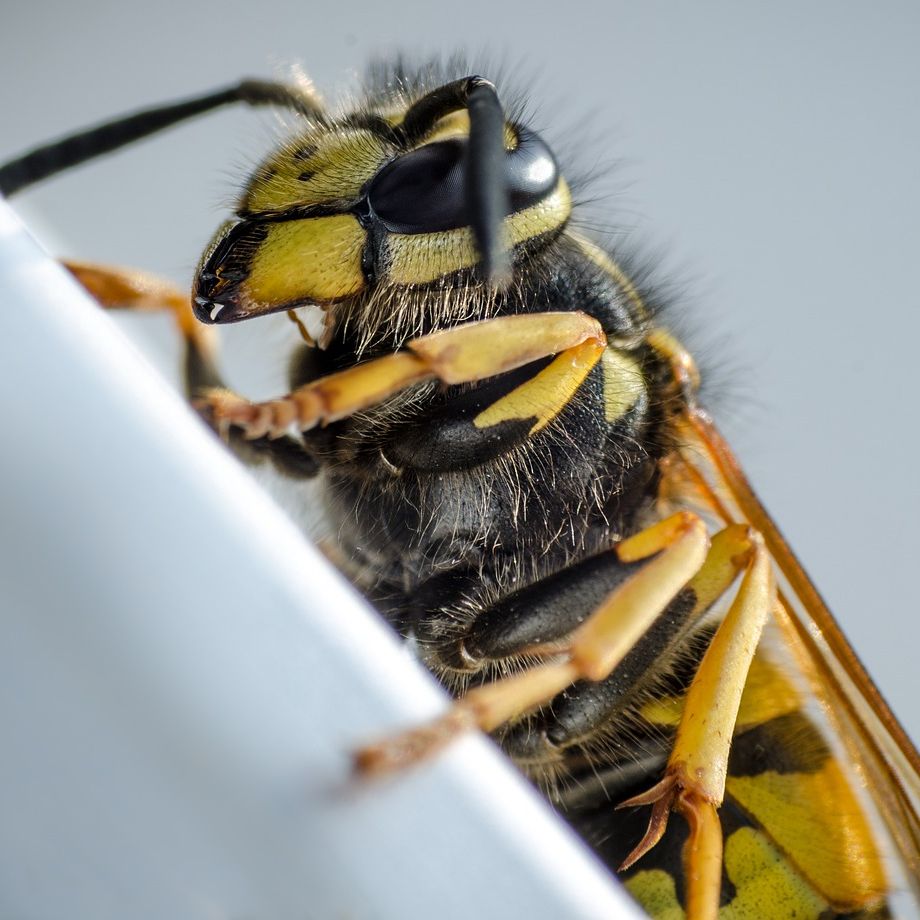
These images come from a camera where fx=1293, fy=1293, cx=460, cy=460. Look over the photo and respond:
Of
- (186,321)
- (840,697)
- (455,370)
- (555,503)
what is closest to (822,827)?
(840,697)

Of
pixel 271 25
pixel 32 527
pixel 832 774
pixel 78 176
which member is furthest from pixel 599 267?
pixel 271 25

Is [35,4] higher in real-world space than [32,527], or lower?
higher

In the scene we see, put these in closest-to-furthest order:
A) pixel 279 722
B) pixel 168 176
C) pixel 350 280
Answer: pixel 279 722
pixel 350 280
pixel 168 176

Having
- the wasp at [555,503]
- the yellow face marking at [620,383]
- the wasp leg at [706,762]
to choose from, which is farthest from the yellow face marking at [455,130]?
the wasp leg at [706,762]

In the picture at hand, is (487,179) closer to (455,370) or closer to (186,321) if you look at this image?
(455,370)

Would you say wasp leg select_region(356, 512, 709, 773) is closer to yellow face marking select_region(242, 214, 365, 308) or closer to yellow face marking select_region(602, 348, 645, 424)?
yellow face marking select_region(602, 348, 645, 424)

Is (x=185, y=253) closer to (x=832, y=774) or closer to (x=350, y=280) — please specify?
(x=350, y=280)
